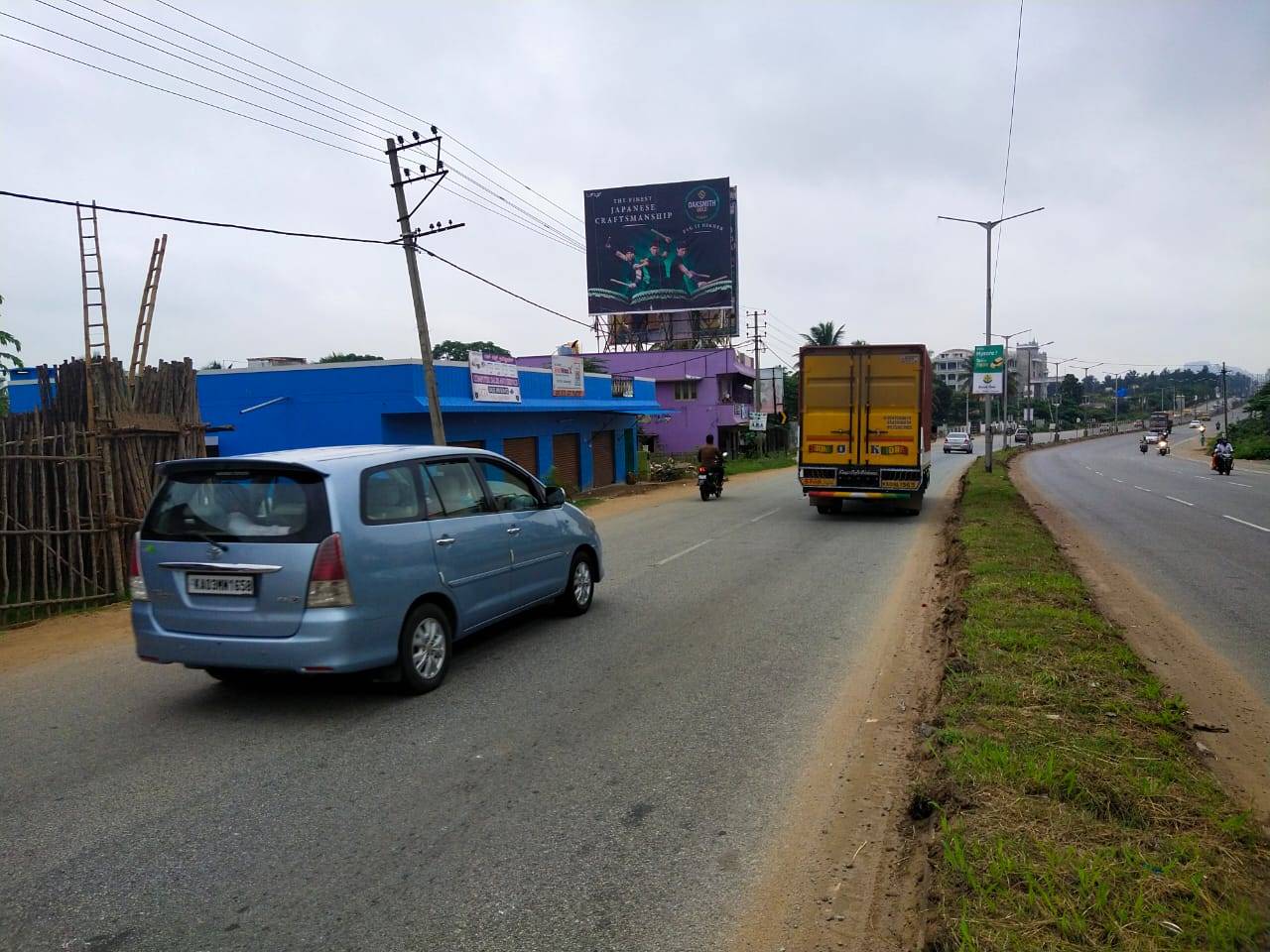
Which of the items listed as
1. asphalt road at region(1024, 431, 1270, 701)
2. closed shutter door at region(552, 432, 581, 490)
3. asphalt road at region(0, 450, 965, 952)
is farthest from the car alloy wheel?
closed shutter door at region(552, 432, 581, 490)

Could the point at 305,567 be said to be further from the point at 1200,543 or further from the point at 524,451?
the point at 524,451

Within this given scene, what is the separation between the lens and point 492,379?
22594mm

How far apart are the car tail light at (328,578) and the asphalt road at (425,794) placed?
2.47 ft

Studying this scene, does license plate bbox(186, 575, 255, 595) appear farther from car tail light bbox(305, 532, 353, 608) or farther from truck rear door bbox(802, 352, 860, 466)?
truck rear door bbox(802, 352, 860, 466)

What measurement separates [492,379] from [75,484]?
13610 millimetres

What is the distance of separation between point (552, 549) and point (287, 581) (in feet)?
9.07

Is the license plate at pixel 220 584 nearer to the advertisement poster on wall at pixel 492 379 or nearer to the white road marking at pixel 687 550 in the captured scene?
the white road marking at pixel 687 550

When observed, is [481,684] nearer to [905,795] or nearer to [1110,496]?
[905,795]

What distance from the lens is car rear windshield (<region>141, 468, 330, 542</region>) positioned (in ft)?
17.4

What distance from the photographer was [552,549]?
7645 millimetres

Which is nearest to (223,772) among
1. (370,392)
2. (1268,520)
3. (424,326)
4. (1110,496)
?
(424,326)

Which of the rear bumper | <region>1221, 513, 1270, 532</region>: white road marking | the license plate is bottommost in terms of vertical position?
<region>1221, 513, 1270, 532</region>: white road marking

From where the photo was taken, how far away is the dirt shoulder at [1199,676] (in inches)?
179

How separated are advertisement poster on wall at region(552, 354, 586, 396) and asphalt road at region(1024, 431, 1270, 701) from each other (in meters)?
13.6
